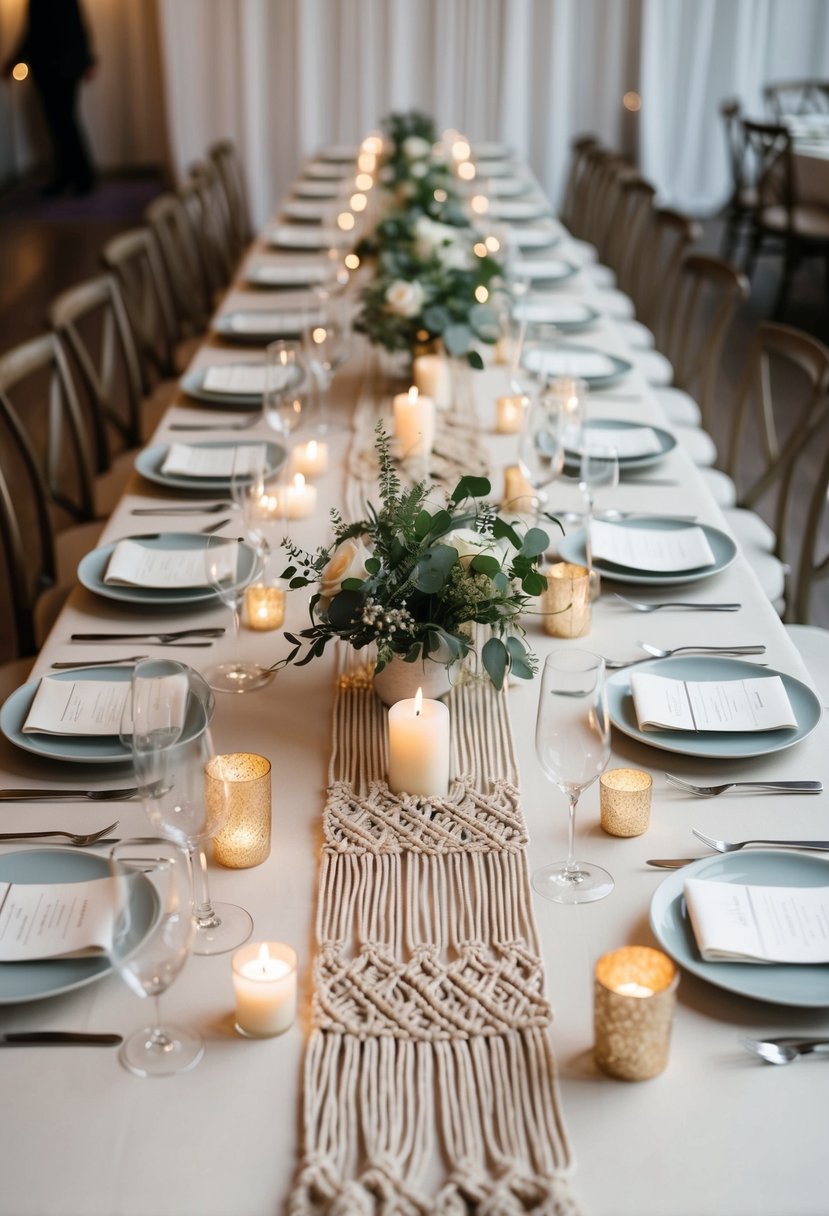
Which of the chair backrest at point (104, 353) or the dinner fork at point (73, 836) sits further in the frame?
the chair backrest at point (104, 353)

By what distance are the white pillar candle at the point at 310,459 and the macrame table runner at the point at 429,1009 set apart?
924mm

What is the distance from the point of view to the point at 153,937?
107 cm

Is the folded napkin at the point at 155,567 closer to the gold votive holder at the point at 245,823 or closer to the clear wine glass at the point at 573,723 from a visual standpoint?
the gold votive holder at the point at 245,823

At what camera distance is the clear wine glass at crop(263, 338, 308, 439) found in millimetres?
2516

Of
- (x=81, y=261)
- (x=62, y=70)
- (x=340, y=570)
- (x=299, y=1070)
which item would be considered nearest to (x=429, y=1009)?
(x=299, y=1070)

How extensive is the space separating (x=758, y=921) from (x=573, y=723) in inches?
10.0

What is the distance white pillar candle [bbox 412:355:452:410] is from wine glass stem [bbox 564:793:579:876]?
60.8 inches

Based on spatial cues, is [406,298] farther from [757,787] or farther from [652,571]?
[757,787]

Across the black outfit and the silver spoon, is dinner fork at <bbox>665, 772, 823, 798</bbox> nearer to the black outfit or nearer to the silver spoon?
the silver spoon

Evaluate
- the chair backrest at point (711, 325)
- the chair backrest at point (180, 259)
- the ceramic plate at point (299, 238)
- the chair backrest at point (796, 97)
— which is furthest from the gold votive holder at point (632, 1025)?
the chair backrest at point (796, 97)

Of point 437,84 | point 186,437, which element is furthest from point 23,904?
point 437,84

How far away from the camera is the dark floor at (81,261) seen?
6.45 meters

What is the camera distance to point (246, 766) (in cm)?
146

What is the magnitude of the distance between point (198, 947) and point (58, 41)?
867 centimetres
